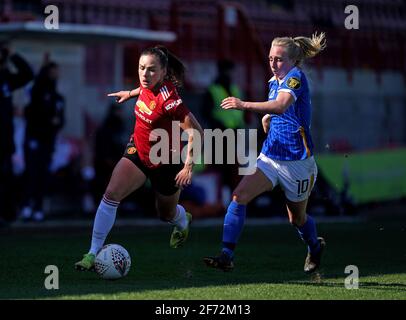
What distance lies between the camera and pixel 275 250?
42.3 feet

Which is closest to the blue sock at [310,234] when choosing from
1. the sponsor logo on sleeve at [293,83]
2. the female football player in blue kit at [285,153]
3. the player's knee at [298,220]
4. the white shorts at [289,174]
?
the player's knee at [298,220]

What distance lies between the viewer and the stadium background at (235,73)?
753 inches

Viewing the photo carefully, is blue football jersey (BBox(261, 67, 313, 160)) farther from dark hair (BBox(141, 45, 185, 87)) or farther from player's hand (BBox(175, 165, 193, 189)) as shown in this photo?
dark hair (BBox(141, 45, 185, 87))

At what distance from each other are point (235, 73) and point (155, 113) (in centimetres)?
1135

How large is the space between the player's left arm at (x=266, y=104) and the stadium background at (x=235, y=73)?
314 inches

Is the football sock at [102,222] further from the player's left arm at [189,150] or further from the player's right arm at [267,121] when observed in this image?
the player's right arm at [267,121]

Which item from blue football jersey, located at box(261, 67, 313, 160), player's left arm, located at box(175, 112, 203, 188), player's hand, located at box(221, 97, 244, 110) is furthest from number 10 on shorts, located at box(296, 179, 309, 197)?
player's hand, located at box(221, 97, 244, 110)

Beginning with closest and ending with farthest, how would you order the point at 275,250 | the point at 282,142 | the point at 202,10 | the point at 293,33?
1. the point at 282,142
2. the point at 275,250
3. the point at 202,10
4. the point at 293,33

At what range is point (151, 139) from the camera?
994 cm

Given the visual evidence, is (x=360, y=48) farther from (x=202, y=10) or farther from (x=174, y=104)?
(x=174, y=104)

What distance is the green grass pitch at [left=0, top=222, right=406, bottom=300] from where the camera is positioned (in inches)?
344
